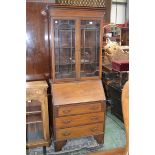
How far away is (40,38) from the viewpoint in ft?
9.53

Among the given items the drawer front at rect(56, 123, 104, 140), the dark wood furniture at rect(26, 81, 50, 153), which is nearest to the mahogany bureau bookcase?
the drawer front at rect(56, 123, 104, 140)

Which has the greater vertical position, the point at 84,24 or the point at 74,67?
the point at 84,24

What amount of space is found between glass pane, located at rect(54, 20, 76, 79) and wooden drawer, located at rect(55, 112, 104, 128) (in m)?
0.56

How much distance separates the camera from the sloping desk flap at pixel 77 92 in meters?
2.70

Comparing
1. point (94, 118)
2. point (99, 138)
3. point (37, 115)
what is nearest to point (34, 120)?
point (37, 115)

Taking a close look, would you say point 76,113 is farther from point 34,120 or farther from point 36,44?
point 36,44
